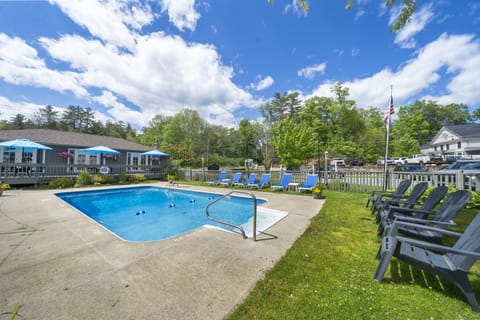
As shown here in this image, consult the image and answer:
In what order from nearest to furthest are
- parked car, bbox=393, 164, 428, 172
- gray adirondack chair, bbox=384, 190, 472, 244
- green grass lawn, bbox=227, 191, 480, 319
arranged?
green grass lawn, bbox=227, 191, 480, 319, gray adirondack chair, bbox=384, 190, 472, 244, parked car, bbox=393, 164, 428, 172

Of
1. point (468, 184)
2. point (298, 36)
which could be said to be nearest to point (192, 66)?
point (298, 36)

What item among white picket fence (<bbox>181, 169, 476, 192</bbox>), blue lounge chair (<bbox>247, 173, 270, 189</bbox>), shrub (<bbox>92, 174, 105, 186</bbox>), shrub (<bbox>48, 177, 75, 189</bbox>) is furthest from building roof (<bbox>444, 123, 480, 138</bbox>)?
shrub (<bbox>48, 177, 75, 189</bbox>)

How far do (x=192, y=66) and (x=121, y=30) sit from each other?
4235 millimetres

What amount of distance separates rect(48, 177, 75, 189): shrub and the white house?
44.1 m

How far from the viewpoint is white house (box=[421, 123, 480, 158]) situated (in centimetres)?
2536

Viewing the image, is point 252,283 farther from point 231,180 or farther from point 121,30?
point 121,30

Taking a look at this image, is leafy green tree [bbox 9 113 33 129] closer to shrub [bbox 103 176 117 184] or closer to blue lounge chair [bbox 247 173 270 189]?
shrub [bbox 103 176 117 184]

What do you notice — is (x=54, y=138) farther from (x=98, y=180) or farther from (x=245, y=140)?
(x=245, y=140)

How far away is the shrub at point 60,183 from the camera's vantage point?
36.0 ft

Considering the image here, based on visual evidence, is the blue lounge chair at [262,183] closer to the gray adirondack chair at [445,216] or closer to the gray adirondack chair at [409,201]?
the gray adirondack chair at [409,201]

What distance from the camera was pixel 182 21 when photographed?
9.74 metres

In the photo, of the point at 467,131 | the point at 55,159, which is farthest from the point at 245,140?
the point at 467,131

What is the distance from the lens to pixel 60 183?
11195 millimetres

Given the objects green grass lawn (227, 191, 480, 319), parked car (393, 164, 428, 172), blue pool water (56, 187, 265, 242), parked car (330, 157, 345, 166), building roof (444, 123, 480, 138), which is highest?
building roof (444, 123, 480, 138)
